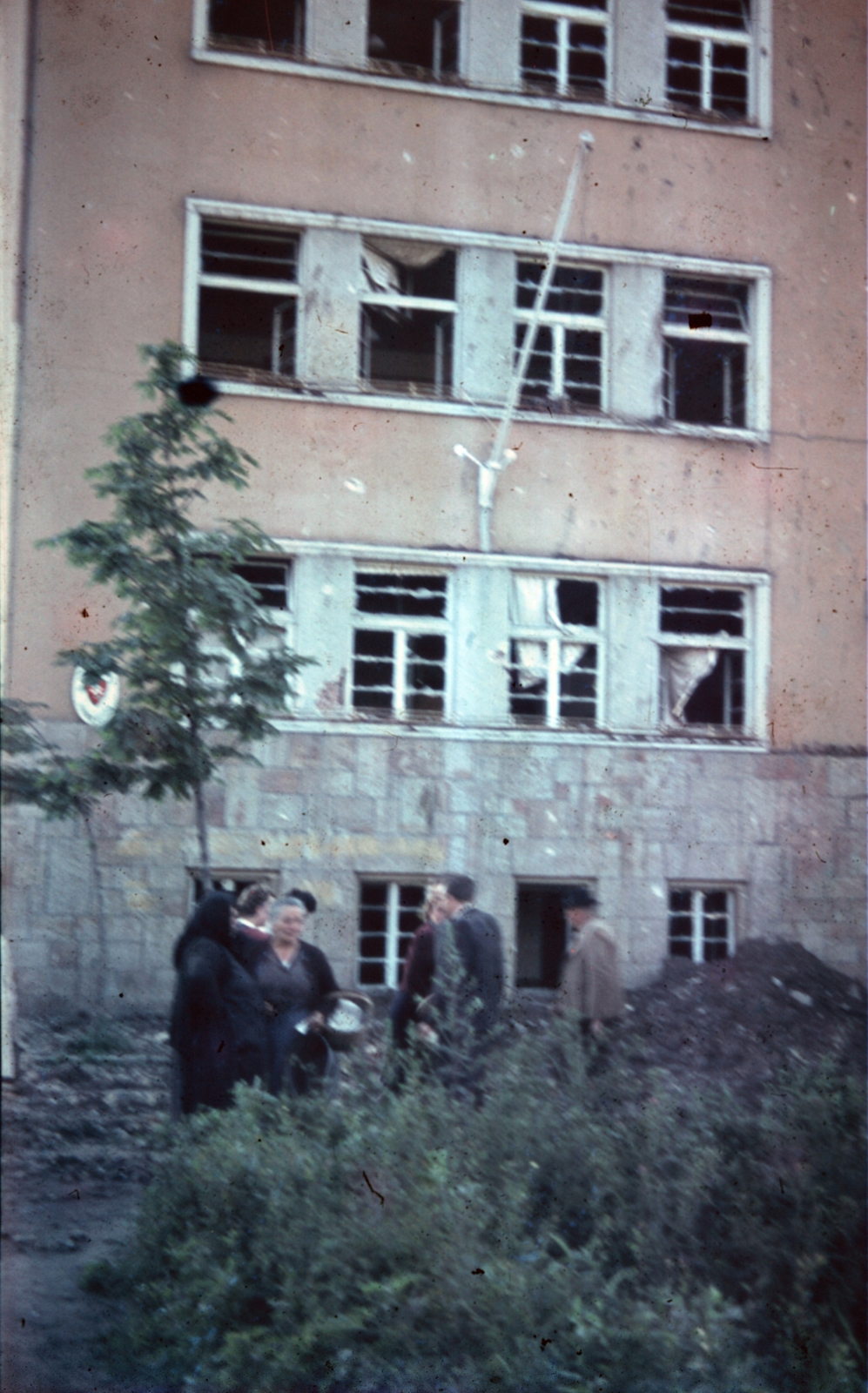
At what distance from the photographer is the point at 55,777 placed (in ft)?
13.4

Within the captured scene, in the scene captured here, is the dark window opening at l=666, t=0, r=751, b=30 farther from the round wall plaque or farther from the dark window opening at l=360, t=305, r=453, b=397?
the round wall plaque

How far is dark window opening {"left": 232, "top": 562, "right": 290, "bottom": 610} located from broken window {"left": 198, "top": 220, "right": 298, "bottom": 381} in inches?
22.1

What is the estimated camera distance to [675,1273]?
3.70 meters

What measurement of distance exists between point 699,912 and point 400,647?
3.97 feet

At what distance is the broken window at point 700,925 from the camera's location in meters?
4.29

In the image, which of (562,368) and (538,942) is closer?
(538,942)

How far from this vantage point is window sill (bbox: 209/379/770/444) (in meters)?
A: 4.24

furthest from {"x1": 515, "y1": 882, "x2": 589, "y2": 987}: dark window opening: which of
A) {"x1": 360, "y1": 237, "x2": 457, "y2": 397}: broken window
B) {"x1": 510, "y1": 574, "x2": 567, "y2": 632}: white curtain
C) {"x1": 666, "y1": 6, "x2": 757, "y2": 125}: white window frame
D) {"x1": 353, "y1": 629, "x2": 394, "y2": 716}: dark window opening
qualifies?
{"x1": 666, "y1": 6, "x2": 757, "y2": 125}: white window frame

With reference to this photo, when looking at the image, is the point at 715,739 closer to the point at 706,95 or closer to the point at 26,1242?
the point at 706,95

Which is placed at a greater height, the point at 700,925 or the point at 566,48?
the point at 566,48

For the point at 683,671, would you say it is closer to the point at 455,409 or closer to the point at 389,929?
the point at 455,409

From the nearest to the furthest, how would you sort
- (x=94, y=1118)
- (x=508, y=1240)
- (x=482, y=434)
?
1. (x=508, y=1240)
2. (x=94, y=1118)
3. (x=482, y=434)

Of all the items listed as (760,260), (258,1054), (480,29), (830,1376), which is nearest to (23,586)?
(258,1054)

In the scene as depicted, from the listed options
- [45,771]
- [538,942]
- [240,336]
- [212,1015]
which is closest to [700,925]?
[538,942]
